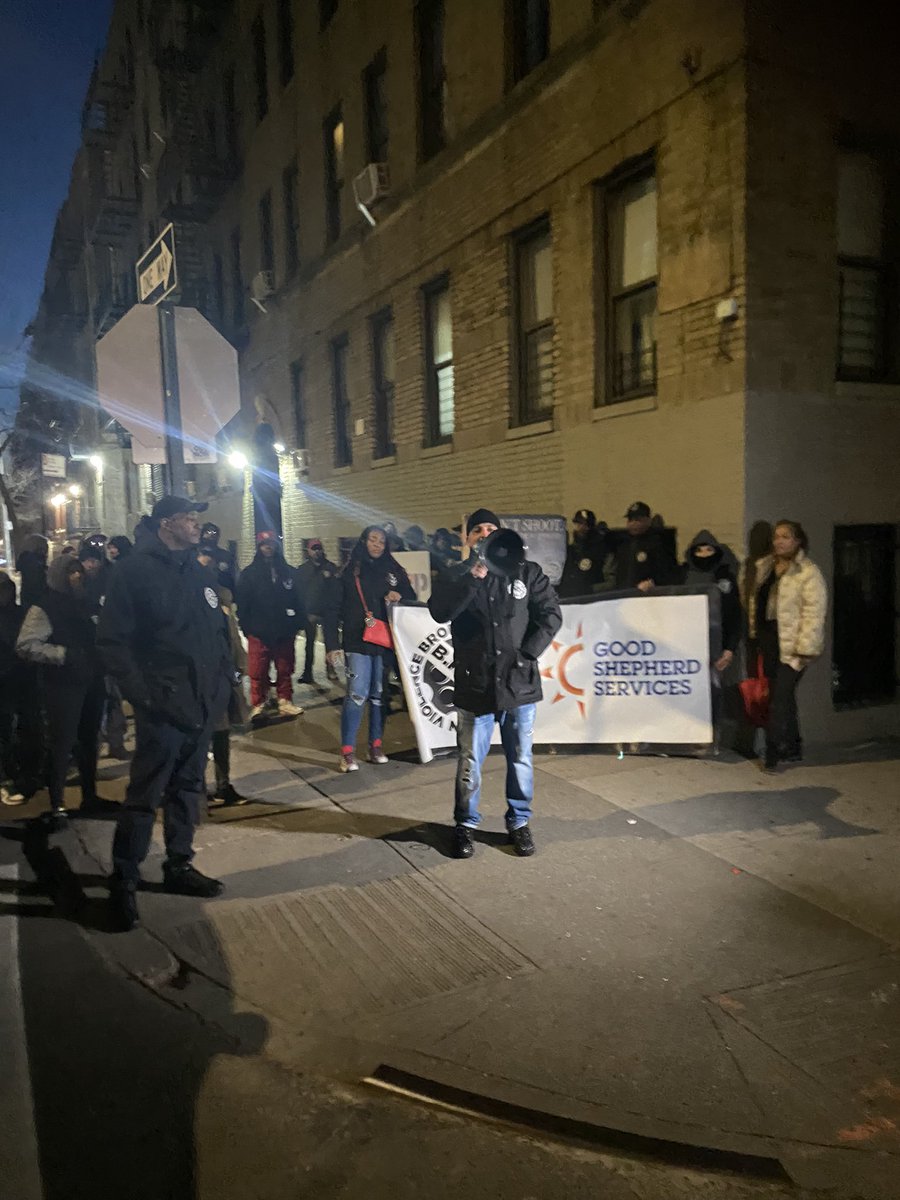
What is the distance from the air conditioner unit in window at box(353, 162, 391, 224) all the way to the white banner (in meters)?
7.61

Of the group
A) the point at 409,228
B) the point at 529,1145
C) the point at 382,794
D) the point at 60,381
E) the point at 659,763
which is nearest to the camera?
the point at 529,1145

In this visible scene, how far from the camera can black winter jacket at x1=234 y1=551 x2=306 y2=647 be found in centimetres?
912

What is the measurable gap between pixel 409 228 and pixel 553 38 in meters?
3.46


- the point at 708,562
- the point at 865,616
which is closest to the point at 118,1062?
the point at 708,562

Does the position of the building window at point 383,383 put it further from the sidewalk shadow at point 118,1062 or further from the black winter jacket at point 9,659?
the sidewalk shadow at point 118,1062

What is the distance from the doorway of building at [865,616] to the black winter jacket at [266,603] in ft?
17.5

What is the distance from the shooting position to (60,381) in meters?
41.1

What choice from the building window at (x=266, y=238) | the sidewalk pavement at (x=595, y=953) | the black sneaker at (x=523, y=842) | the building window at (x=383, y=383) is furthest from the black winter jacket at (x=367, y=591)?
the building window at (x=266, y=238)

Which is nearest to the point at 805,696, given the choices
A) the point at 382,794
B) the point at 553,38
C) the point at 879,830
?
the point at 879,830

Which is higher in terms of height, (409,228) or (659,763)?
(409,228)

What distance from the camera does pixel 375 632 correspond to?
673 cm

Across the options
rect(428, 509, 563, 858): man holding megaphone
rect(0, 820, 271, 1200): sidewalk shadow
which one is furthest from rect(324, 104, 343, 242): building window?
rect(0, 820, 271, 1200): sidewalk shadow

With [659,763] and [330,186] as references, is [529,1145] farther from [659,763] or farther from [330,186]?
[330,186]

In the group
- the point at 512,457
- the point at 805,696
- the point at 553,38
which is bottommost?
the point at 805,696
